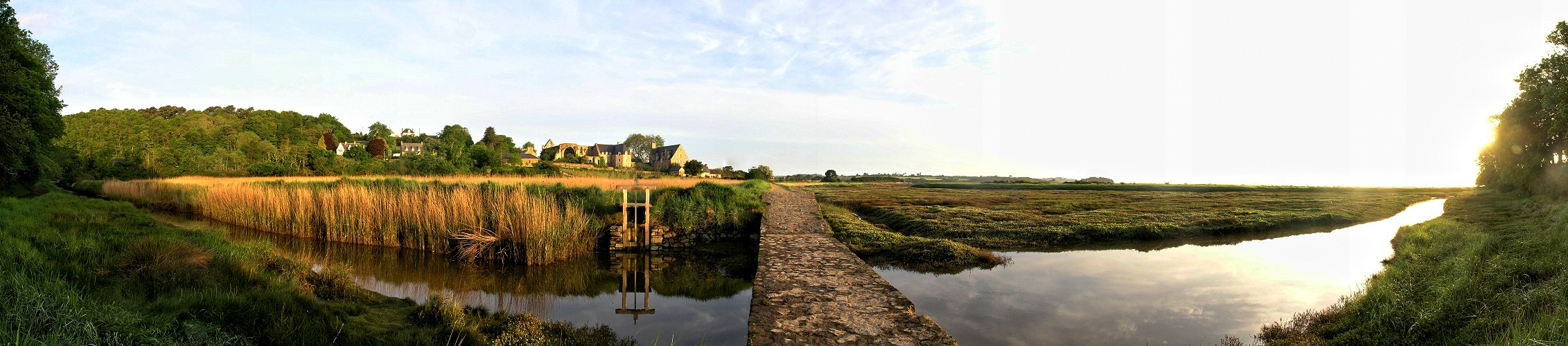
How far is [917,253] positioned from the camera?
41.1 feet

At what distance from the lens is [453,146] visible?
51438 millimetres

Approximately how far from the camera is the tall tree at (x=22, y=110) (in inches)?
678

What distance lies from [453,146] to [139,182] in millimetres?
22657

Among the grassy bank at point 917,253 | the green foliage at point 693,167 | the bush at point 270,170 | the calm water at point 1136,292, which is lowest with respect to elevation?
the calm water at point 1136,292

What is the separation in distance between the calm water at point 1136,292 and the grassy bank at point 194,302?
531 cm

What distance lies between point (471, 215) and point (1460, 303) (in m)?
17.0

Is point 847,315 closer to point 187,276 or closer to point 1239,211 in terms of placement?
point 187,276

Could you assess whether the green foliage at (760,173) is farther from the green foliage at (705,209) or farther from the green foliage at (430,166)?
the green foliage at (705,209)

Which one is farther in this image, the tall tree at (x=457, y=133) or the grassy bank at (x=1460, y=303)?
the tall tree at (x=457, y=133)

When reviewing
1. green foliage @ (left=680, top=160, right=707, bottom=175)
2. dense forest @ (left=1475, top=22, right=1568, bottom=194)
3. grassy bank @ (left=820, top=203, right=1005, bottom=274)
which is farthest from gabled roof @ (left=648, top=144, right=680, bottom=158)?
dense forest @ (left=1475, top=22, right=1568, bottom=194)

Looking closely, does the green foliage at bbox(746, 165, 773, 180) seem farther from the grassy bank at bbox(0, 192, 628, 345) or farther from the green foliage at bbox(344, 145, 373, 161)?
the grassy bank at bbox(0, 192, 628, 345)

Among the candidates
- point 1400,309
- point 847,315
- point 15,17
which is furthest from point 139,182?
point 1400,309

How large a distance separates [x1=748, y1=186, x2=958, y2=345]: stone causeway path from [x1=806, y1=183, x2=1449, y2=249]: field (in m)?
6.96

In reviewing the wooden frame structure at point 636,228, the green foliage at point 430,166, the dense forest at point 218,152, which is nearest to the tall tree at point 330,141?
the dense forest at point 218,152
